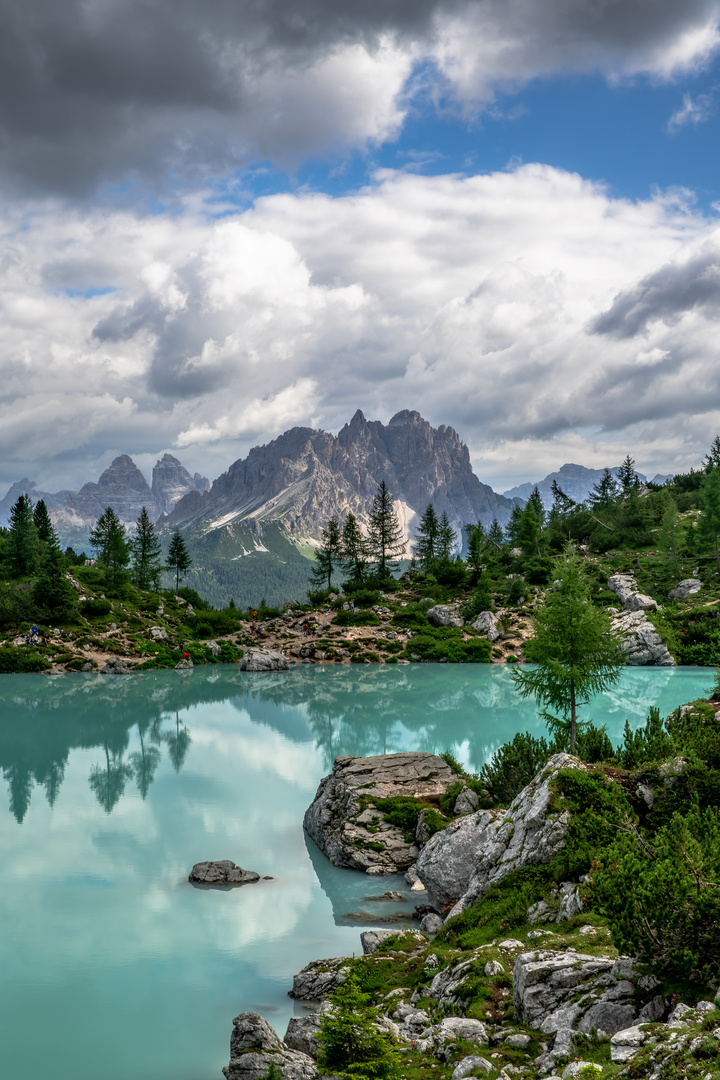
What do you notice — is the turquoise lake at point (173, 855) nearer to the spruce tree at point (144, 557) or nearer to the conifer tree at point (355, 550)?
the conifer tree at point (355, 550)

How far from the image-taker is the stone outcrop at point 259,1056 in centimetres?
955

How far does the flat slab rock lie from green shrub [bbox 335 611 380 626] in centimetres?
5952

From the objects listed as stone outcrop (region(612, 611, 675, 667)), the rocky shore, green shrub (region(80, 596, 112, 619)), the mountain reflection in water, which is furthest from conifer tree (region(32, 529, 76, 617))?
the rocky shore

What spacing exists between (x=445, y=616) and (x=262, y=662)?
22608mm

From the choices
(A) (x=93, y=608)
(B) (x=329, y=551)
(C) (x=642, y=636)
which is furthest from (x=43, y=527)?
(C) (x=642, y=636)

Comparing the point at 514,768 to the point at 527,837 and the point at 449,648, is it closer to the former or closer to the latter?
the point at 527,837

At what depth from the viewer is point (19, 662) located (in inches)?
2598

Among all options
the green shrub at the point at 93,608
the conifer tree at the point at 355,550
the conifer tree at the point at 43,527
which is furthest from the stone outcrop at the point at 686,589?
the conifer tree at the point at 43,527

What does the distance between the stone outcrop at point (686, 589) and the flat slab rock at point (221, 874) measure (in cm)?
6198

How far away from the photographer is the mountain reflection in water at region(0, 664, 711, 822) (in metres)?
35.8

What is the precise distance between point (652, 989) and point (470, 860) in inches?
399

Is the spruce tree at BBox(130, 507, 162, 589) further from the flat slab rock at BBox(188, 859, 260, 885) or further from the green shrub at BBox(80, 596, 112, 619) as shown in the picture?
the flat slab rock at BBox(188, 859, 260, 885)

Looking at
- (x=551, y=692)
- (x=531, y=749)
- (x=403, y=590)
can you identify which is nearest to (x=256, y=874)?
(x=531, y=749)

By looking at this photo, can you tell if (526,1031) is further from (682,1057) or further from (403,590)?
(403,590)
